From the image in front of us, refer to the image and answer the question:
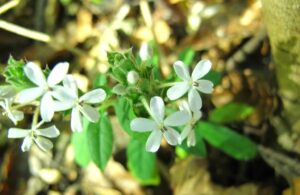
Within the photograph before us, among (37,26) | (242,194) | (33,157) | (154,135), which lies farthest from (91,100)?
(37,26)

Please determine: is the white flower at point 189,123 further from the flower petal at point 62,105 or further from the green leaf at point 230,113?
the green leaf at point 230,113

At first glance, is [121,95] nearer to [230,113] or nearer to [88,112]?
[88,112]

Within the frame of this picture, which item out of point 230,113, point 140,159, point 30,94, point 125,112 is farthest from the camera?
point 230,113

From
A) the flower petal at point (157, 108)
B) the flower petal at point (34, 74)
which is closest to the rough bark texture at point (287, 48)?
the flower petal at point (157, 108)

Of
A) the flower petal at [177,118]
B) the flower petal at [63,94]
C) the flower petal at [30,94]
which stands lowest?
the flower petal at [177,118]

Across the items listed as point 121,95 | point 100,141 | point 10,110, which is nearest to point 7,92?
point 10,110

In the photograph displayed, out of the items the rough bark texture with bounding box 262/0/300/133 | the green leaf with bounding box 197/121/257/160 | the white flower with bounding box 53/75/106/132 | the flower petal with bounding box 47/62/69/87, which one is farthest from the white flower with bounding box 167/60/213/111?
the green leaf with bounding box 197/121/257/160

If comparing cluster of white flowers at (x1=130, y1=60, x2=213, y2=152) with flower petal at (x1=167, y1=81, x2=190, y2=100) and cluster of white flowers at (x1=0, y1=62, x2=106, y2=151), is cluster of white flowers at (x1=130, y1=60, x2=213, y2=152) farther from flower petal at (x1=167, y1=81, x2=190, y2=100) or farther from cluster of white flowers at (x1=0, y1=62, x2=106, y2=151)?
cluster of white flowers at (x1=0, y1=62, x2=106, y2=151)
